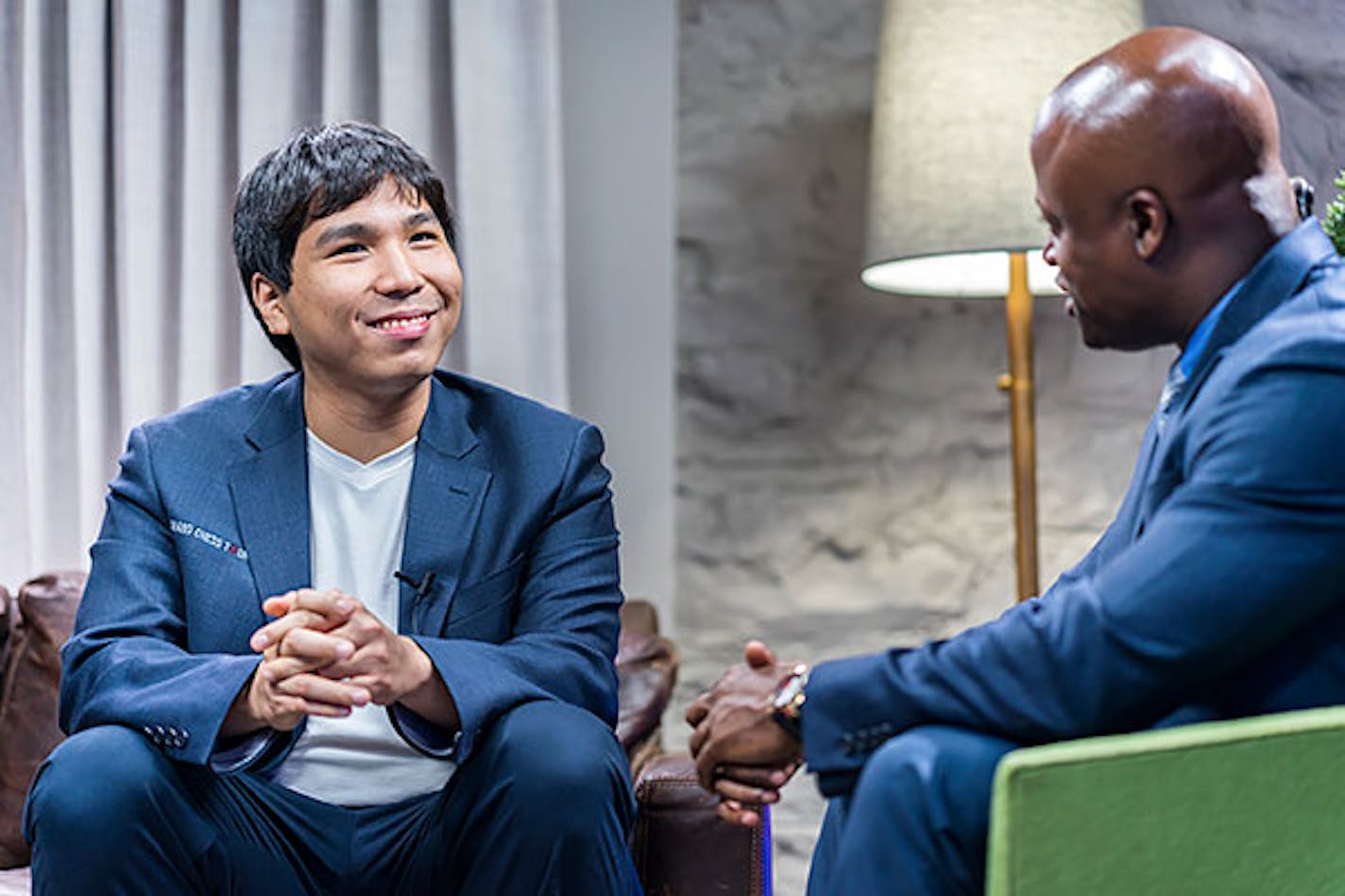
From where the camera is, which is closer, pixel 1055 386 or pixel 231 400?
pixel 231 400

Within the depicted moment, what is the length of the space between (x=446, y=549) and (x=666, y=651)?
2.27 feet

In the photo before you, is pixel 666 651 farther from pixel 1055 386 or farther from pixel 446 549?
pixel 1055 386

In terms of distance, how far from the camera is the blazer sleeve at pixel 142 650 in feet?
5.49

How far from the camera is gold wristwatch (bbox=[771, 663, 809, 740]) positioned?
1.36 metres

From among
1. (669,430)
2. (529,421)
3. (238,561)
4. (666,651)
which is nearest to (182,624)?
(238,561)

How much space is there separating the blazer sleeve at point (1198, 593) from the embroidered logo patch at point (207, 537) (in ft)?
3.12

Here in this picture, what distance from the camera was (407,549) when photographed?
1.88m

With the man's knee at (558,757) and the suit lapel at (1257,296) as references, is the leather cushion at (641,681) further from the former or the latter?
the suit lapel at (1257,296)

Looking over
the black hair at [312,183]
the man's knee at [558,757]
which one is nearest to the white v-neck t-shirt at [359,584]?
the man's knee at [558,757]

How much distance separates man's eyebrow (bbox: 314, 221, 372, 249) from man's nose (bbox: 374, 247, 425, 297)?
0.12ft

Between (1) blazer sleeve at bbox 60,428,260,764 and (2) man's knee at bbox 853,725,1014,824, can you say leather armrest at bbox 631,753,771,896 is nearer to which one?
(1) blazer sleeve at bbox 60,428,260,764

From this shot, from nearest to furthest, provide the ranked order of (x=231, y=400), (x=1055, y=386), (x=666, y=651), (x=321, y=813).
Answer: (x=321, y=813) < (x=231, y=400) < (x=666, y=651) < (x=1055, y=386)

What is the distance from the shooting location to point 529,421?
200 centimetres

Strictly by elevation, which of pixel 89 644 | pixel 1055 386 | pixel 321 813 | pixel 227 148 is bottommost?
pixel 321 813
